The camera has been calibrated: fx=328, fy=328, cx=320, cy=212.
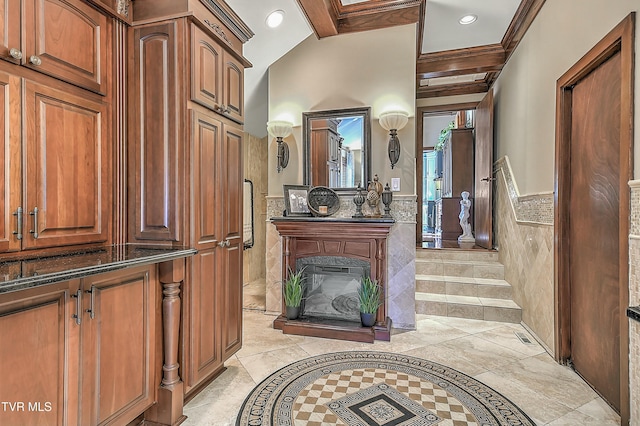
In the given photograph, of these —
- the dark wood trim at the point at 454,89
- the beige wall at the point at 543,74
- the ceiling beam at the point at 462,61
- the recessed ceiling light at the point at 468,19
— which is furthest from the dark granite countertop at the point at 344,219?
the dark wood trim at the point at 454,89

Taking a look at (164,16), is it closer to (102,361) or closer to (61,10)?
(61,10)

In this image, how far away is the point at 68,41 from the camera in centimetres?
151

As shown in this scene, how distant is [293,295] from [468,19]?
329 cm

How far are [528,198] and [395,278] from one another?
1.49 m

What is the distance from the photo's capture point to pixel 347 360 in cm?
A: 246

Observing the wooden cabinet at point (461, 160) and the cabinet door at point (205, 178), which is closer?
the cabinet door at point (205, 178)

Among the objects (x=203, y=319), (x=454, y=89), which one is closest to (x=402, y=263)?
(x=203, y=319)

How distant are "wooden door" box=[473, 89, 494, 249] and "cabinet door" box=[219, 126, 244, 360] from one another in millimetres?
3392

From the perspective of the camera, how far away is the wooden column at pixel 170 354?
1.67 m

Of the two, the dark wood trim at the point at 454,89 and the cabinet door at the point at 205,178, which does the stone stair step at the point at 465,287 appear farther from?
the dark wood trim at the point at 454,89

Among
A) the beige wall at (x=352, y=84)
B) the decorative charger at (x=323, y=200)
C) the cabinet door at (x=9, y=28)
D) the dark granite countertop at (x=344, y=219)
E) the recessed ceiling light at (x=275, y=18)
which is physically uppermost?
the recessed ceiling light at (x=275, y=18)

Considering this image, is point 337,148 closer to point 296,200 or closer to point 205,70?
point 296,200

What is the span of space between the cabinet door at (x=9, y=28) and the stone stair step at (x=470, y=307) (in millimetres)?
3555

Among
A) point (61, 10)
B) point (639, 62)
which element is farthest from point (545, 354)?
point (61, 10)
